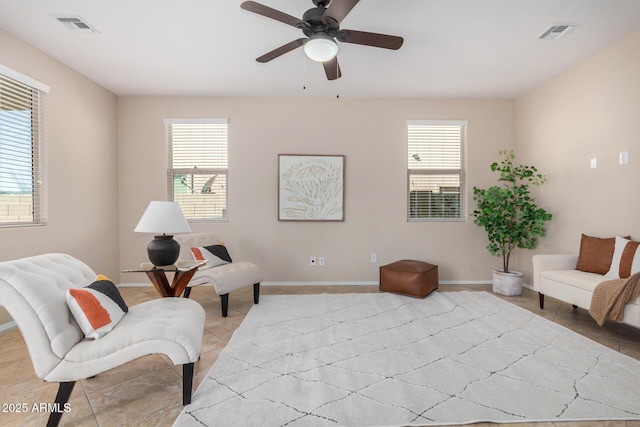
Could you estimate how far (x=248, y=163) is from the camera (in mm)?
4551

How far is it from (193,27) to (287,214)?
8.17 ft

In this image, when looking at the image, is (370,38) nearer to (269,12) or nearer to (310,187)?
(269,12)

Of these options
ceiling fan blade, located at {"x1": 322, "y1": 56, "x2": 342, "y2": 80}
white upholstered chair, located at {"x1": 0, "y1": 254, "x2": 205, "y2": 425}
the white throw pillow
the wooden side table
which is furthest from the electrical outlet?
the wooden side table

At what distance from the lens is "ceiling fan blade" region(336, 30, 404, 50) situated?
223 centimetres

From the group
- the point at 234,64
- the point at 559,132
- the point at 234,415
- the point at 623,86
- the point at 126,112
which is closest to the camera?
the point at 234,415

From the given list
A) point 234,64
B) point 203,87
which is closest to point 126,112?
point 203,87

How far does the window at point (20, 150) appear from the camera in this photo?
289 cm

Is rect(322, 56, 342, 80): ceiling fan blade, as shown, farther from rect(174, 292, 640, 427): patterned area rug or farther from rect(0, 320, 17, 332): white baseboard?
rect(0, 320, 17, 332): white baseboard

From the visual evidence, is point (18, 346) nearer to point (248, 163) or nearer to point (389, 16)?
point (248, 163)

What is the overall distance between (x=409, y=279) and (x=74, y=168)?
4.15 meters

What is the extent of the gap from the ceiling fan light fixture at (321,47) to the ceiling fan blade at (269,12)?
0.38 feet

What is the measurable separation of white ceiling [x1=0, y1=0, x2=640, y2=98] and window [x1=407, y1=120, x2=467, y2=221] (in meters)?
0.62

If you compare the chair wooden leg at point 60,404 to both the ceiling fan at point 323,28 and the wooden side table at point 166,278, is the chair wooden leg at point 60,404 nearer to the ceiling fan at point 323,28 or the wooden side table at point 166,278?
the wooden side table at point 166,278

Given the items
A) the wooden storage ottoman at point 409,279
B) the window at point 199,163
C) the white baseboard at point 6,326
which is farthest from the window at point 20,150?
the wooden storage ottoman at point 409,279
